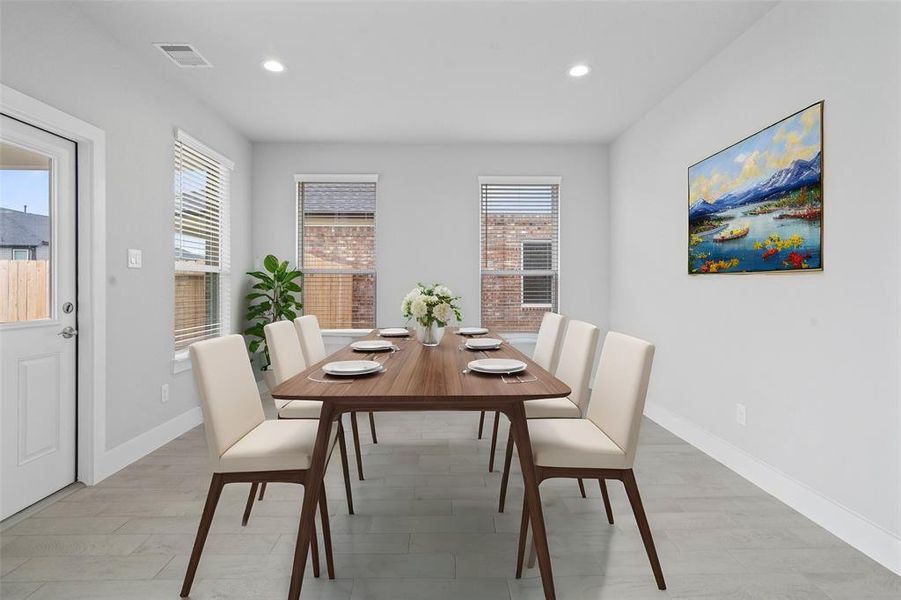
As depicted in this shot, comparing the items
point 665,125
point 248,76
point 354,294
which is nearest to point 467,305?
point 354,294

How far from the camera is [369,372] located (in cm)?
185

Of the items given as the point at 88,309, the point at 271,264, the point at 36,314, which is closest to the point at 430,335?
the point at 88,309

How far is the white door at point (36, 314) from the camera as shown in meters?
2.21

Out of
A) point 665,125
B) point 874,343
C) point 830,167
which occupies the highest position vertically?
point 665,125

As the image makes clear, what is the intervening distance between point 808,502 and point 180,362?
415 cm

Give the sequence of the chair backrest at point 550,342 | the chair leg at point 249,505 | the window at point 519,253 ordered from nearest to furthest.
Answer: the chair leg at point 249,505, the chair backrest at point 550,342, the window at point 519,253

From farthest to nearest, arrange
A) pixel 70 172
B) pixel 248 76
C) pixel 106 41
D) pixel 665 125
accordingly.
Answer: pixel 665 125 → pixel 248 76 → pixel 106 41 → pixel 70 172

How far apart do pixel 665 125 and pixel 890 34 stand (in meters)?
1.90

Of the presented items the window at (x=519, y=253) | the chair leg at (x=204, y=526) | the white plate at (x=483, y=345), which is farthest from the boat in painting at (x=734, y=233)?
the chair leg at (x=204, y=526)

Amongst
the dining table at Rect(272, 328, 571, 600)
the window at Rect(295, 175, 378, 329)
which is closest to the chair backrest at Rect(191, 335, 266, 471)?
the dining table at Rect(272, 328, 571, 600)

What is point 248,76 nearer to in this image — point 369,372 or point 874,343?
point 369,372

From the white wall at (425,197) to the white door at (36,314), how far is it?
242cm

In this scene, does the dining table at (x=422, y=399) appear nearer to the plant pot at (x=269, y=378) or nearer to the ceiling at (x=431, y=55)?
the plant pot at (x=269, y=378)

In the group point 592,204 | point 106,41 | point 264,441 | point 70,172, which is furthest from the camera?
point 592,204
